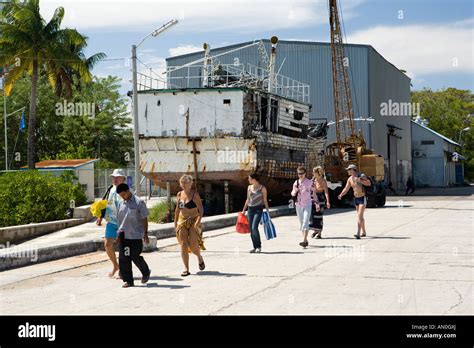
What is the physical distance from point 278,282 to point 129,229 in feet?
7.93

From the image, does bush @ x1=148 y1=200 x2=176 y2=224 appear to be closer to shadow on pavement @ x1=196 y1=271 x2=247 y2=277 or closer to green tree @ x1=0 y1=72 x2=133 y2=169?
shadow on pavement @ x1=196 y1=271 x2=247 y2=277

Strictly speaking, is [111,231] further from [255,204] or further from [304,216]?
[304,216]

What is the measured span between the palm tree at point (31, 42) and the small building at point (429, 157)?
50.4 meters

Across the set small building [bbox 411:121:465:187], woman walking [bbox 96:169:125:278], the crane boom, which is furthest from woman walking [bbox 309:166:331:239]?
small building [bbox 411:121:465:187]

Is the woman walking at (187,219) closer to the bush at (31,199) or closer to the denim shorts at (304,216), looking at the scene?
the denim shorts at (304,216)

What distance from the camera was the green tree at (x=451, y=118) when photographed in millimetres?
102562

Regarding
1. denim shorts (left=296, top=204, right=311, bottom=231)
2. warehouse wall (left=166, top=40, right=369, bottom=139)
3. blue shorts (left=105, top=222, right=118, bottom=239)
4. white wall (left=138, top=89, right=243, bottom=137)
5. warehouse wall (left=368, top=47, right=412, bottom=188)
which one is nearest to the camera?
blue shorts (left=105, top=222, right=118, bottom=239)

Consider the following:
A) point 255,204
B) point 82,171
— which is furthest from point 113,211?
point 82,171

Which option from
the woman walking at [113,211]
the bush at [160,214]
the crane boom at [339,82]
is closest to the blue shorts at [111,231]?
the woman walking at [113,211]

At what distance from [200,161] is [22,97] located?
3089 cm

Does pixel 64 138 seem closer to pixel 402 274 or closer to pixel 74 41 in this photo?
pixel 74 41

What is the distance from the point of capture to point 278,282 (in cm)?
1064

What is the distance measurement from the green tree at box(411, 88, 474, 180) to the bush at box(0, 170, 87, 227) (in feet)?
265

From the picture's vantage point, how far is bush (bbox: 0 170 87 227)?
88.7 feet
